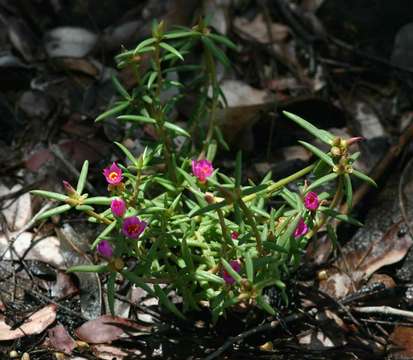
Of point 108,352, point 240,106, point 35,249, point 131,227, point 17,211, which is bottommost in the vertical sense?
point 108,352

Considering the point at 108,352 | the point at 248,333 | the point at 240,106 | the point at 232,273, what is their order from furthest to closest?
the point at 240,106
the point at 108,352
the point at 248,333
the point at 232,273

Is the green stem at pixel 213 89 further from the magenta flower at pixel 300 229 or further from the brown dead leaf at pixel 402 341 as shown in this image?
the brown dead leaf at pixel 402 341

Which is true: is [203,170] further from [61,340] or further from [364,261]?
[364,261]

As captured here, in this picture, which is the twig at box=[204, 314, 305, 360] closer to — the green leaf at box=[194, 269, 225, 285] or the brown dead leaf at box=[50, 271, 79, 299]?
the green leaf at box=[194, 269, 225, 285]

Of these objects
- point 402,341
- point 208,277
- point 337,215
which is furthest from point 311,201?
point 402,341

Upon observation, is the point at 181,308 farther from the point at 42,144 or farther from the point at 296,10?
the point at 296,10

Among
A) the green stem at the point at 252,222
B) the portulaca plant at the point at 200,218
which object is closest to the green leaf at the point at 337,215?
the portulaca plant at the point at 200,218

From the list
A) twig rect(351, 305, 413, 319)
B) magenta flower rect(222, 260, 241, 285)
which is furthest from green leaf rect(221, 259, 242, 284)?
twig rect(351, 305, 413, 319)
